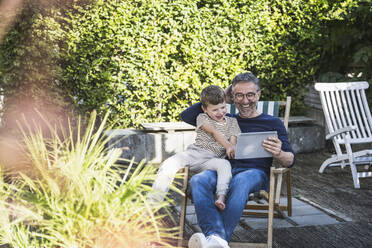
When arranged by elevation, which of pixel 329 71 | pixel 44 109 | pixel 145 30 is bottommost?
pixel 44 109

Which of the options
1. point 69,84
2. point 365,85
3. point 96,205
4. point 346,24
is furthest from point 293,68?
point 96,205

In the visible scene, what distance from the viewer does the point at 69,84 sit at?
19.1 feet

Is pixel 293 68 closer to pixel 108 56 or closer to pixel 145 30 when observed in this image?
pixel 145 30

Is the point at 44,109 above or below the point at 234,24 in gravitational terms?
below

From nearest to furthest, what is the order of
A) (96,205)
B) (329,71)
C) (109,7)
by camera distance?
(96,205) → (109,7) → (329,71)

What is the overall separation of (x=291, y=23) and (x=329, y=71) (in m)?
0.97

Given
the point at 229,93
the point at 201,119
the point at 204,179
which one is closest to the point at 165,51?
the point at 229,93

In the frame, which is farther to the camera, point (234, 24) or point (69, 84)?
point (234, 24)

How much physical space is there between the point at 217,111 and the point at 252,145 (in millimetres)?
402

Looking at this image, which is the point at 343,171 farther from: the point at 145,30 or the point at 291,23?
the point at 145,30

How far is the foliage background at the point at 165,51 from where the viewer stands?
5.48 metres

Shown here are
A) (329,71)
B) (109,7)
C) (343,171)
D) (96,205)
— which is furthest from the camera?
(329,71)

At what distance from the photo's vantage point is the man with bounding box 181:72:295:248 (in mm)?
2547

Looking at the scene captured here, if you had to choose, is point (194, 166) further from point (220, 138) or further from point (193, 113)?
point (193, 113)
